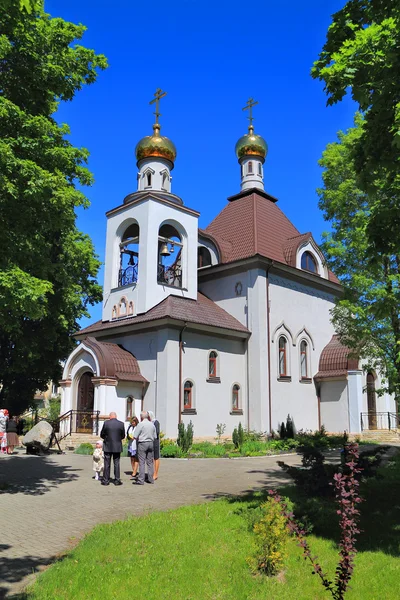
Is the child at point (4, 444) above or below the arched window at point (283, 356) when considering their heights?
below

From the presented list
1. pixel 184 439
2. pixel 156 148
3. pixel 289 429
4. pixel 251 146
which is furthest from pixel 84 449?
pixel 251 146

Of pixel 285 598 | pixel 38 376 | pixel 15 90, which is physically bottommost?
pixel 285 598

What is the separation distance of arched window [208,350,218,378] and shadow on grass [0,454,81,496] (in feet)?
24.9

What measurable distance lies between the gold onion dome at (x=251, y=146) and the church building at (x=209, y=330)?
390 centimetres

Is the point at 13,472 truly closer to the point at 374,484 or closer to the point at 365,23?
the point at 374,484

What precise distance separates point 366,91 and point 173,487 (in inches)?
325

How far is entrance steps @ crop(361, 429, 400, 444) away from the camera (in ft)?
73.4

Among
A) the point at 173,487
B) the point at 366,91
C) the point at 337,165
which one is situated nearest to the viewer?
the point at 366,91

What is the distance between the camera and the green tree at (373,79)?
5.96 m

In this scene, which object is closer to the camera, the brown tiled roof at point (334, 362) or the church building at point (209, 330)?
the church building at point (209, 330)

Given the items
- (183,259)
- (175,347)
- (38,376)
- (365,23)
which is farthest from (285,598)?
(38,376)

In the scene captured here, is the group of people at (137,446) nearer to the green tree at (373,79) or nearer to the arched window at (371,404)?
the green tree at (373,79)

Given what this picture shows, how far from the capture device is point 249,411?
21594mm

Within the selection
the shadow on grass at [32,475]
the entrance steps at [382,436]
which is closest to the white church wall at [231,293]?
the entrance steps at [382,436]
